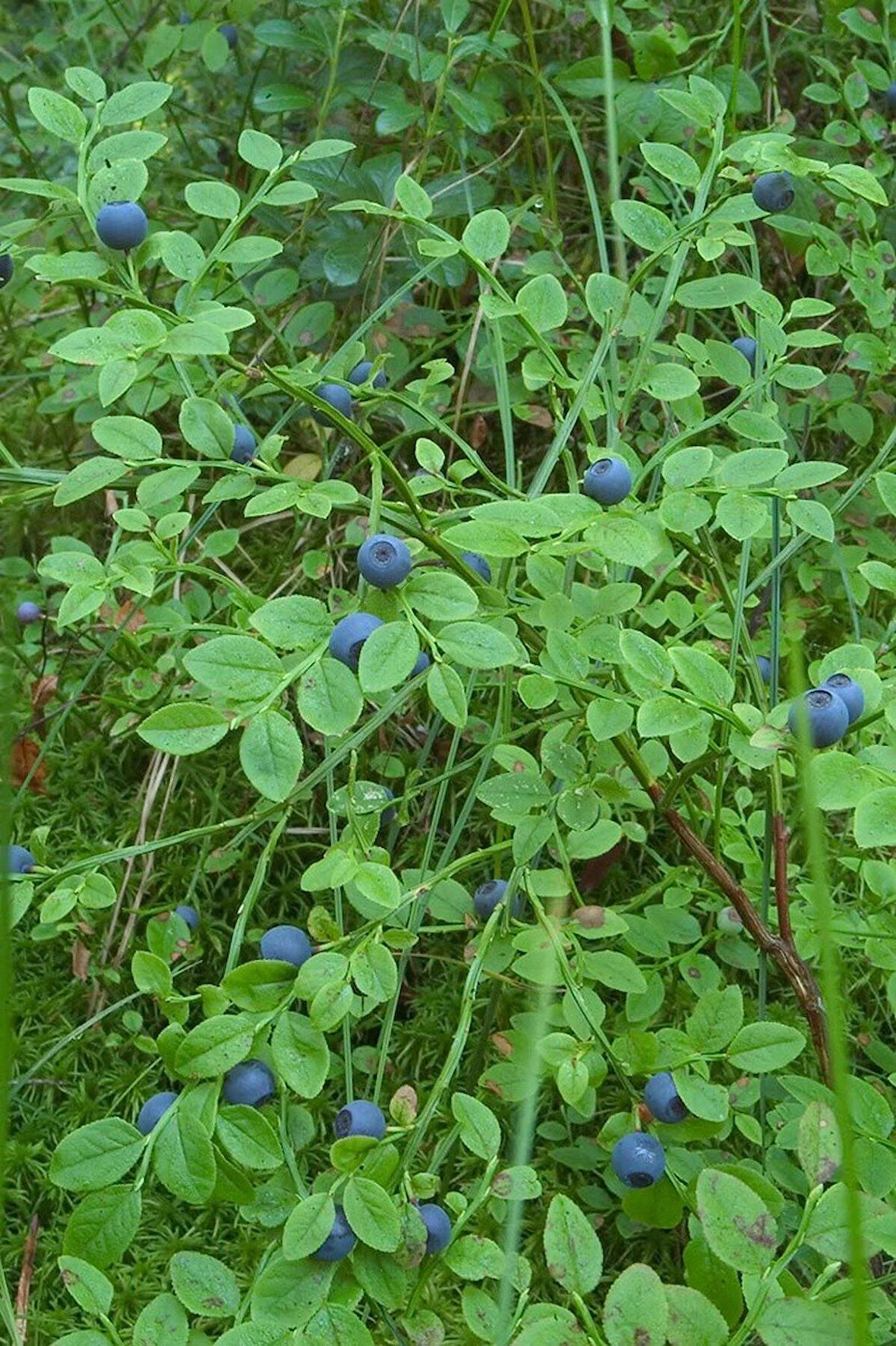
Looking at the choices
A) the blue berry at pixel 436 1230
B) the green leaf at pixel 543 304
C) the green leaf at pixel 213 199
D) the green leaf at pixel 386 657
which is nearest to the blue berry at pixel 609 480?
the green leaf at pixel 543 304

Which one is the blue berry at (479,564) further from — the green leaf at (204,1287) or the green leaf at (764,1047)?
the green leaf at (204,1287)

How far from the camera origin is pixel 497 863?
137 centimetres

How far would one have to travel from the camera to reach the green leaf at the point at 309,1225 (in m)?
0.96

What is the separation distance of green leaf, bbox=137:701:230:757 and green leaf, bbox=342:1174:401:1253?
0.32 metres

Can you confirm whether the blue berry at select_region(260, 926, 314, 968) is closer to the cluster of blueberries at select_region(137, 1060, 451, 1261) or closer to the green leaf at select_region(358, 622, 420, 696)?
the cluster of blueberries at select_region(137, 1060, 451, 1261)

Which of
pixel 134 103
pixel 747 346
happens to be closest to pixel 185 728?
pixel 134 103

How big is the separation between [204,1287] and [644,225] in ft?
3.08

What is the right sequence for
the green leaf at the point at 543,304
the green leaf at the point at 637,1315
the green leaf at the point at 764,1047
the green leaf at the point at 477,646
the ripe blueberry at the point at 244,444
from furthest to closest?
1. the ripe blueberry at the point at 244,444
2. the green leaf at the point at 543,304
3. the green leaf at the point at 764,1047
4. the green leaf at the point at 477,646
5. the green leaf at the point at 637,1315

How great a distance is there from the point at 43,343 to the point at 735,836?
1289 mm

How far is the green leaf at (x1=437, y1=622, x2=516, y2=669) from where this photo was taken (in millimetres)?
979

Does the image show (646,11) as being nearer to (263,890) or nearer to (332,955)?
(263,890)

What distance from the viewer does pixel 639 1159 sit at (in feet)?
3.79

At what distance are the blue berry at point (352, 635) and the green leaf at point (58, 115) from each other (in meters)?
0.54

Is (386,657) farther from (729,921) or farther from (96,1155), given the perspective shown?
(729,921)
